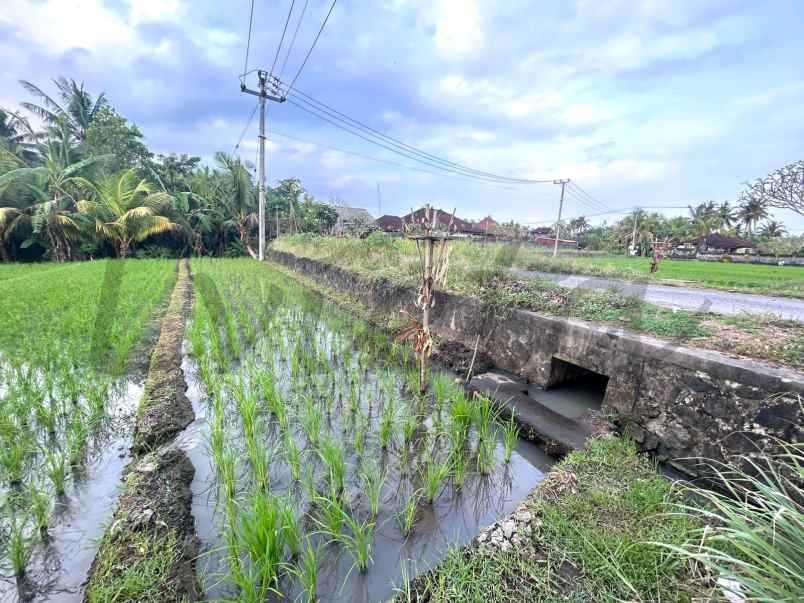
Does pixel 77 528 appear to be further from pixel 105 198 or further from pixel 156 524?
pixel 105 198

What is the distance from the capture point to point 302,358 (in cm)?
384

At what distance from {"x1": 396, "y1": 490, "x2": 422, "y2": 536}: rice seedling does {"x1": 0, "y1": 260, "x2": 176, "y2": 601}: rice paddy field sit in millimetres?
1415

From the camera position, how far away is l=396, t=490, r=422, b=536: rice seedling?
175cm

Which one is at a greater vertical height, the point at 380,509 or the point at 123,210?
the point at 123,210

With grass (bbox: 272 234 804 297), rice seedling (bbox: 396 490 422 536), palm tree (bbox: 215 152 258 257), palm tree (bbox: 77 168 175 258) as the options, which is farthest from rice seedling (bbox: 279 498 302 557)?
palm tree (bbox: 215 152 258 257)

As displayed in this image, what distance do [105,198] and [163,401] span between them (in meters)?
15.1

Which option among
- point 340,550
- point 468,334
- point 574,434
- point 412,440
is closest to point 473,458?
point 412,440

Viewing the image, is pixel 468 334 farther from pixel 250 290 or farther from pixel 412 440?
pixel 250 290

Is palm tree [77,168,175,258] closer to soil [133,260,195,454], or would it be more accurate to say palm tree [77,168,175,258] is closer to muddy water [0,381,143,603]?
soil [133,260,195,454]

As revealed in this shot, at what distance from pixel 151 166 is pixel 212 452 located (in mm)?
22811

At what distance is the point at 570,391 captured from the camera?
3.49 metres

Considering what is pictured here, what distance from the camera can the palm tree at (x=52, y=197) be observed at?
1219cm

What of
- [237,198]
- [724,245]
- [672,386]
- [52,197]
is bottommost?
[672,386]

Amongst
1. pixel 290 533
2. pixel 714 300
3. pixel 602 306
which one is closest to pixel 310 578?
pixel 290 533
